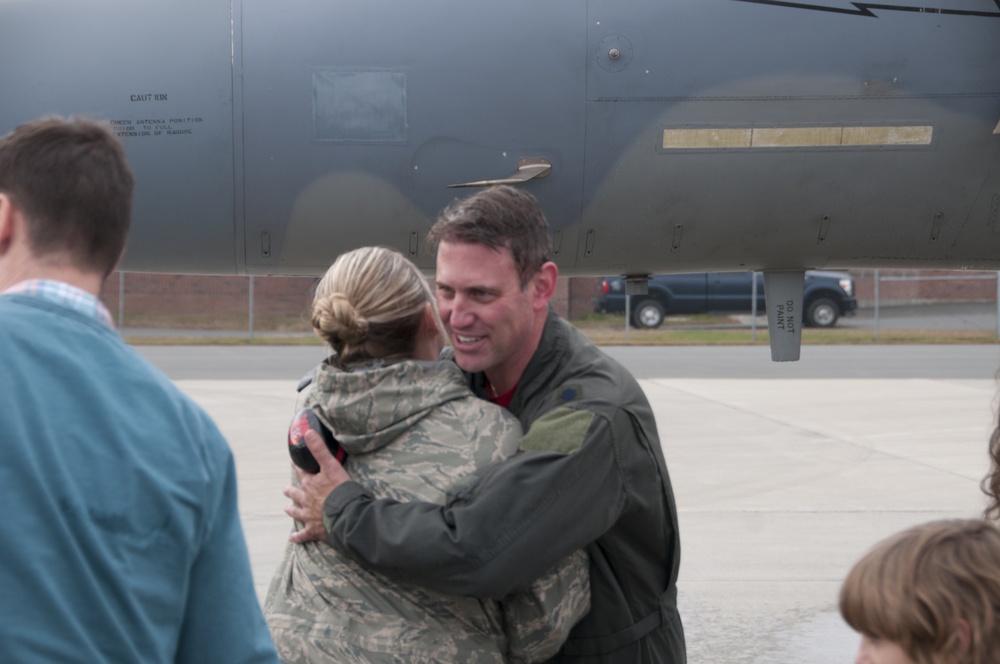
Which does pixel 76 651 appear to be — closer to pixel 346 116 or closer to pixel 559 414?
pixel 559 414

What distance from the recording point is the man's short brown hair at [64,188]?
149cm

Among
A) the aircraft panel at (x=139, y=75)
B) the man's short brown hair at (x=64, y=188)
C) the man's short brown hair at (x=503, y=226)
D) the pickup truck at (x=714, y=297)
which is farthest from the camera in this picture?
the pickup truck at (x=714, y=297)

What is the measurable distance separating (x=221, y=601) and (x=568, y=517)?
2.10 ft

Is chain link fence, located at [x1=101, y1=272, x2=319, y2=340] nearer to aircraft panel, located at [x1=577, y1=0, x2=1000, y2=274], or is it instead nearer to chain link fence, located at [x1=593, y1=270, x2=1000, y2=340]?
chain link fence, located at [x1=593, y1=270, x2=1000, y2=340]

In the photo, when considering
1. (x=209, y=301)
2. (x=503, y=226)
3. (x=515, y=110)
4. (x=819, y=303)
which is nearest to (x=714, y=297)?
(x=819, y=303)

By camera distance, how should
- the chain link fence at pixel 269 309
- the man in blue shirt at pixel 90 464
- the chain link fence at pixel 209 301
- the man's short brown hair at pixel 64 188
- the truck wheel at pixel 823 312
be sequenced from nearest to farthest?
the man in blue shirt at pixel 90 464
the man's short brown hair at pixel 64 188
the truck wheel at pixel 823 312
the chain link fence at pixel 269 309
the chain link fence at pixel 209 301

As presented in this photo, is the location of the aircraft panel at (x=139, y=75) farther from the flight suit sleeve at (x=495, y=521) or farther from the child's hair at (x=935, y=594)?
the child's hair at (x=935, y=594)

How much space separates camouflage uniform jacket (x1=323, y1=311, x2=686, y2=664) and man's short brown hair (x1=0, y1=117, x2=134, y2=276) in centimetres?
68

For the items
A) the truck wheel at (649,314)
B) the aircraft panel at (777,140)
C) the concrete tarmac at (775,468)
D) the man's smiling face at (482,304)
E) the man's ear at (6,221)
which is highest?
the aircraft panel at (777,140)

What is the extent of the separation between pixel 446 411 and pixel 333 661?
0.48 meters

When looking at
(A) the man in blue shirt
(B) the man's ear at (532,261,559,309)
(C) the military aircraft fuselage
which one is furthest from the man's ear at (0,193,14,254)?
(C) the military aircraft fuselage

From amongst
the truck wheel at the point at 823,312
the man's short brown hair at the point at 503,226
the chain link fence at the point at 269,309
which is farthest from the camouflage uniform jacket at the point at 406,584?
the truck wheel at the point at 823,312

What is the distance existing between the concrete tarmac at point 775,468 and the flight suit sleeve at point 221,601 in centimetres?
191

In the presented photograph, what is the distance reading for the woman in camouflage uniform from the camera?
195cm
